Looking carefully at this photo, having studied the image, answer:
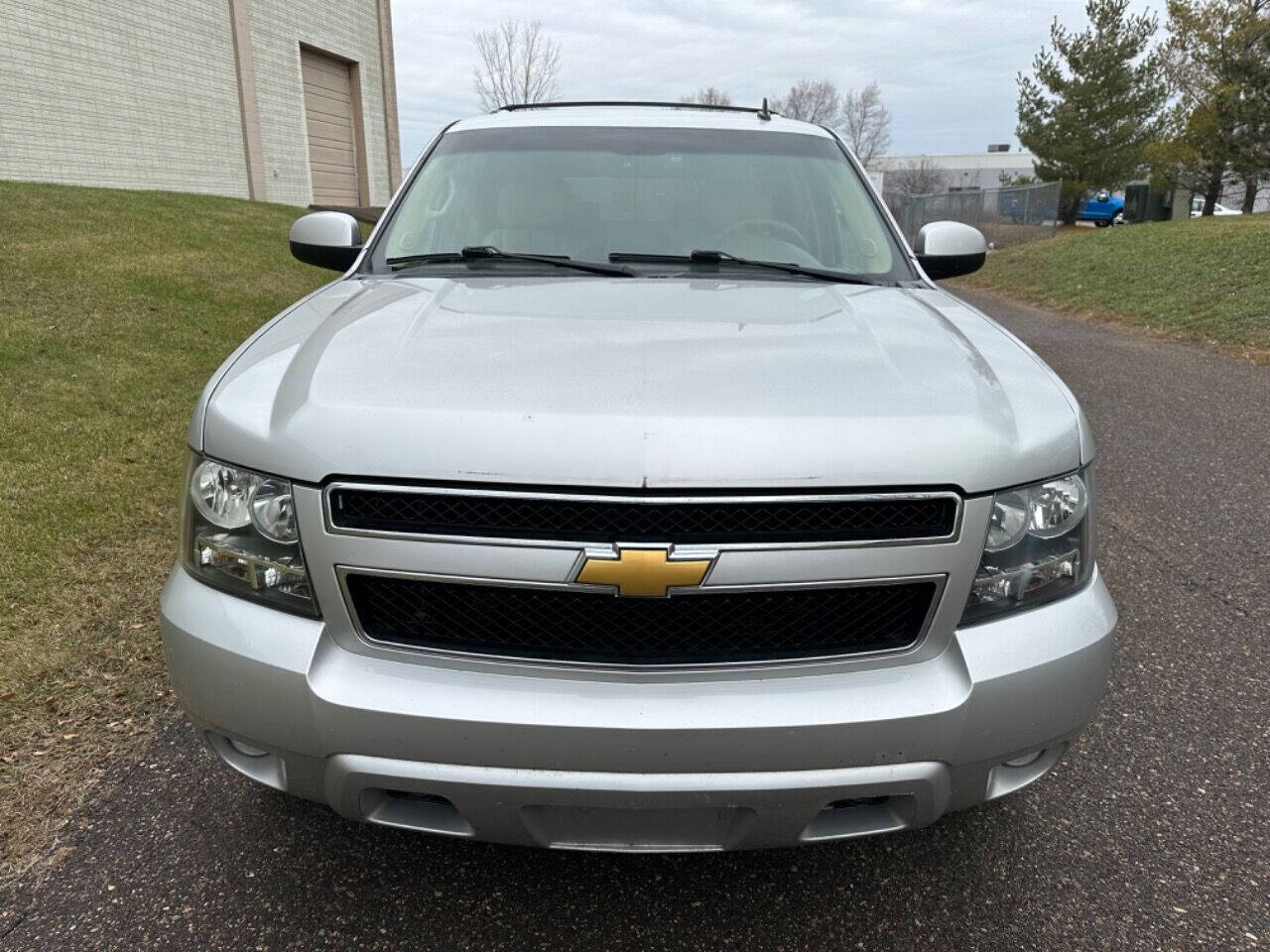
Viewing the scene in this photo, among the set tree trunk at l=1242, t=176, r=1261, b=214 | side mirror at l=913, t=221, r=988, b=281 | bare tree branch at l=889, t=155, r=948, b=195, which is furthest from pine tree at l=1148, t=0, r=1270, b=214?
side mirror at l=913, t=221, r=988, b=281

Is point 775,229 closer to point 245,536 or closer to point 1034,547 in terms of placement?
point 1034,547

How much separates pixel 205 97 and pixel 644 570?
21337mm

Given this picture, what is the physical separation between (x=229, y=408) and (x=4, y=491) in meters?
3.36

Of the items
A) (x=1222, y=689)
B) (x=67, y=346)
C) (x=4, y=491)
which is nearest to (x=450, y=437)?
(x=1222, y=689)

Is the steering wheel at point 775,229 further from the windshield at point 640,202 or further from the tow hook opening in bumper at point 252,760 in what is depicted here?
the tow hook opening in bumper at point 252,760

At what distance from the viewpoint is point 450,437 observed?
161cm

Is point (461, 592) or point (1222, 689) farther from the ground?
point (461, 592)

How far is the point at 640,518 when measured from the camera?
158 centimetres

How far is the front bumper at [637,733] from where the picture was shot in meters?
1.60

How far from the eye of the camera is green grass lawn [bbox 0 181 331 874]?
2.72m

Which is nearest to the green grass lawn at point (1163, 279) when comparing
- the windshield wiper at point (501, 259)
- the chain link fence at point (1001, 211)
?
the chain link fence at point (1001, 211)

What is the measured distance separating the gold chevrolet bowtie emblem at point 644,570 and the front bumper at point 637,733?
0.66ft

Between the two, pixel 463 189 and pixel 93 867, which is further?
pixel 463 189

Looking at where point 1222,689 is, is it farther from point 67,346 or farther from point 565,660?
point 67,346
